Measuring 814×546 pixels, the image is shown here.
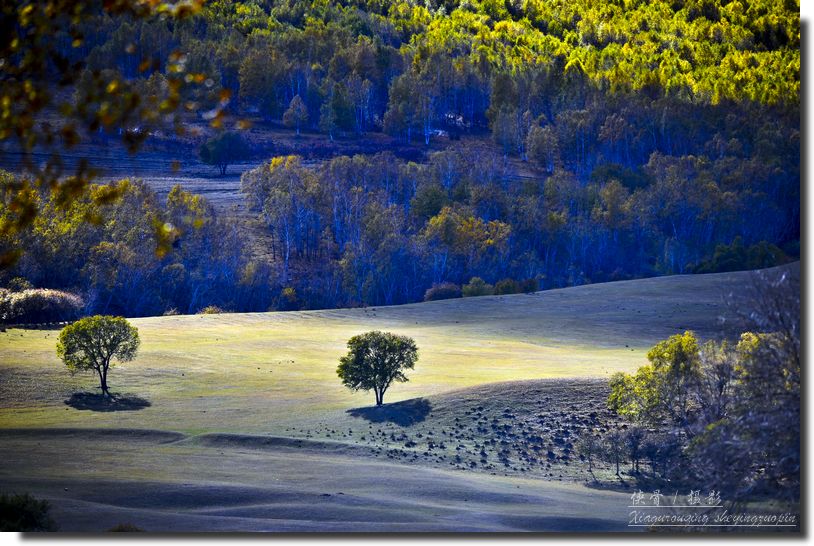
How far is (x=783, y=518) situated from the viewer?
8023 mm

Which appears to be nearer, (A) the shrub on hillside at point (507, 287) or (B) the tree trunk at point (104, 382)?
A: (B) the tree trunk at point (104, 382)

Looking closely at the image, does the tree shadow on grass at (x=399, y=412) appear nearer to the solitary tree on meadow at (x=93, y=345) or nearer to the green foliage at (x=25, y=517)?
the solitary tree on meadow at (x=93, y=345)

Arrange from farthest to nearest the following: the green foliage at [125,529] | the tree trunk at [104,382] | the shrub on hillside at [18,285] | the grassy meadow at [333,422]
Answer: the shrub on hillside at [18,285] < the tree trunk at [104,382] < the grassy meadow at [333,422] < the green foliage at [125,529]

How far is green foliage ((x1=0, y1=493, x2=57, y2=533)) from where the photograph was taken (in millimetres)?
8672

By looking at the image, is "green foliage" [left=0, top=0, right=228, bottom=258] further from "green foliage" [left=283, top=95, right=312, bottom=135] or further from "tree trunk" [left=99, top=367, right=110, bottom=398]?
"green foliage" [left=283, top=95, right=312, bottom=135]

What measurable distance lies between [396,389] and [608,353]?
6847 mm

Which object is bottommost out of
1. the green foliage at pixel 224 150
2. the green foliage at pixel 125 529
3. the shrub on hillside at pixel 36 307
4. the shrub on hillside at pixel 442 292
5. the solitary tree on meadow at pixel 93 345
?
the green foliage at pixel 125 529

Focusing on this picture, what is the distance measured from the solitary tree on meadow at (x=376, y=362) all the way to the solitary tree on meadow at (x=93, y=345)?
14.2 ft

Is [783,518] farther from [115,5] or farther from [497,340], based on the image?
[497,340]

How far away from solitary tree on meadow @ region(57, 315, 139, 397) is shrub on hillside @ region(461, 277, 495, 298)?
16.7 metres

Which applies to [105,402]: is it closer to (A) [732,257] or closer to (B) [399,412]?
(B) [399,412]

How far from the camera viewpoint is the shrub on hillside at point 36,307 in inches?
805

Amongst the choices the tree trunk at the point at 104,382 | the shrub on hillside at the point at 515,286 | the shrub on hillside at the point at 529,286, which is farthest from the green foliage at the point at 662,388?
the shrub on hillside at the point at 529,286

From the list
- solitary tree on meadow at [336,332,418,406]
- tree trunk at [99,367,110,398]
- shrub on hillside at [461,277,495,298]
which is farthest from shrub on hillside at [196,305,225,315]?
solitary tree on meadow at [336,332,418,406]
